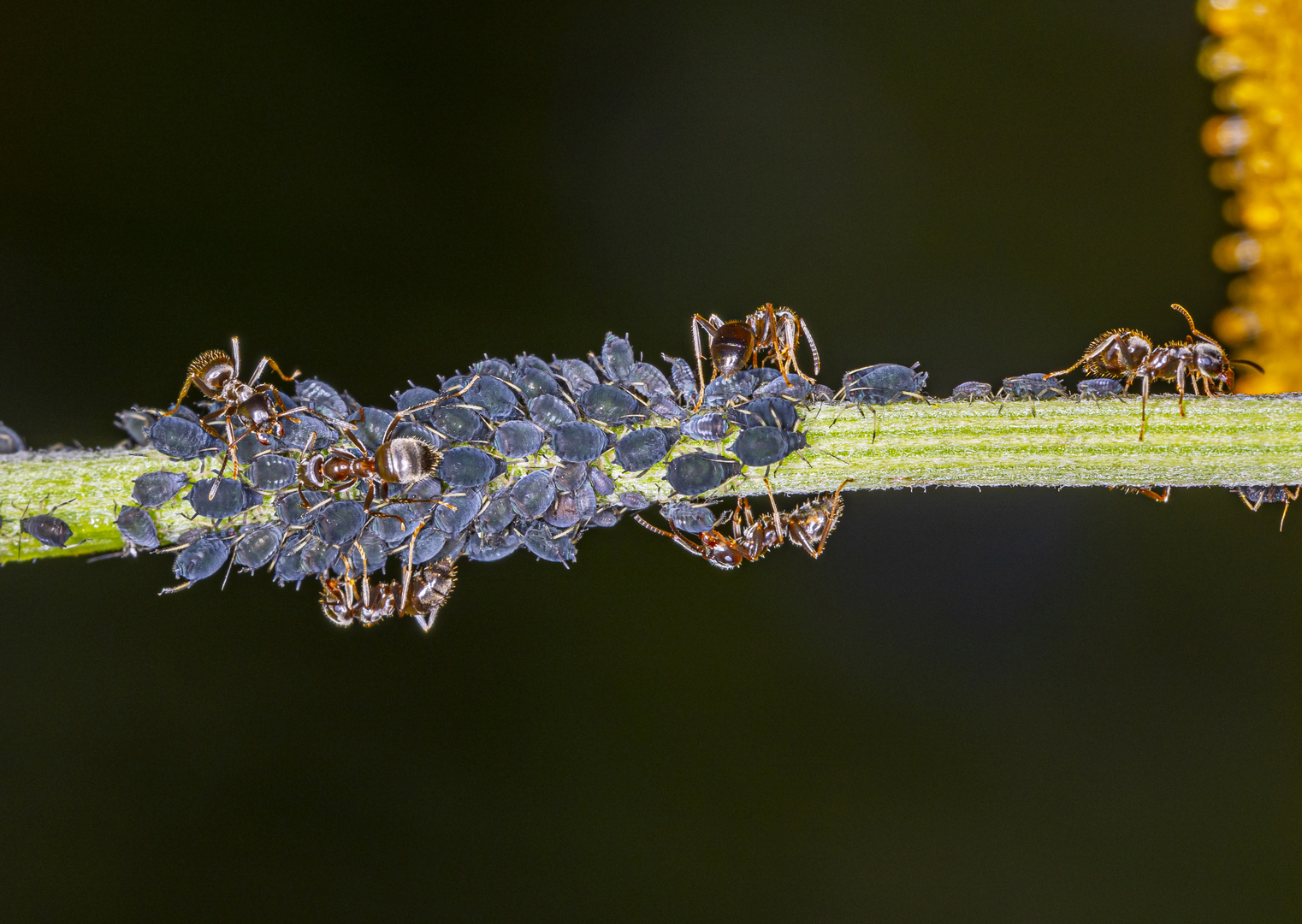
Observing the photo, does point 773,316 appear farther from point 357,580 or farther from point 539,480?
point 357,580

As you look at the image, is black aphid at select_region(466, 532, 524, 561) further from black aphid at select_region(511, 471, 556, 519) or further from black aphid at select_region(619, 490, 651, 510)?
black aphid at select_region(619, 490, 651, 510)

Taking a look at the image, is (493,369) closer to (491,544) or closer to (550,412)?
(550,412)

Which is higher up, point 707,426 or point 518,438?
point 707,426

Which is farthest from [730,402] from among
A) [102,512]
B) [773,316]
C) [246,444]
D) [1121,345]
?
[102,512]

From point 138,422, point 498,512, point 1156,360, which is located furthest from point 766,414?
point 138,422

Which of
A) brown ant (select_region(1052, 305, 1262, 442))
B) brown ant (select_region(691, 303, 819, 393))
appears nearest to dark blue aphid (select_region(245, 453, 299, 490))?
brown ant (select_region(691, 303, 819, 393))

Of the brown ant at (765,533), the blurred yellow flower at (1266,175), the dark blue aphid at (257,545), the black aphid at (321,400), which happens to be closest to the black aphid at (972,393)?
the brown ant at (765,533)
